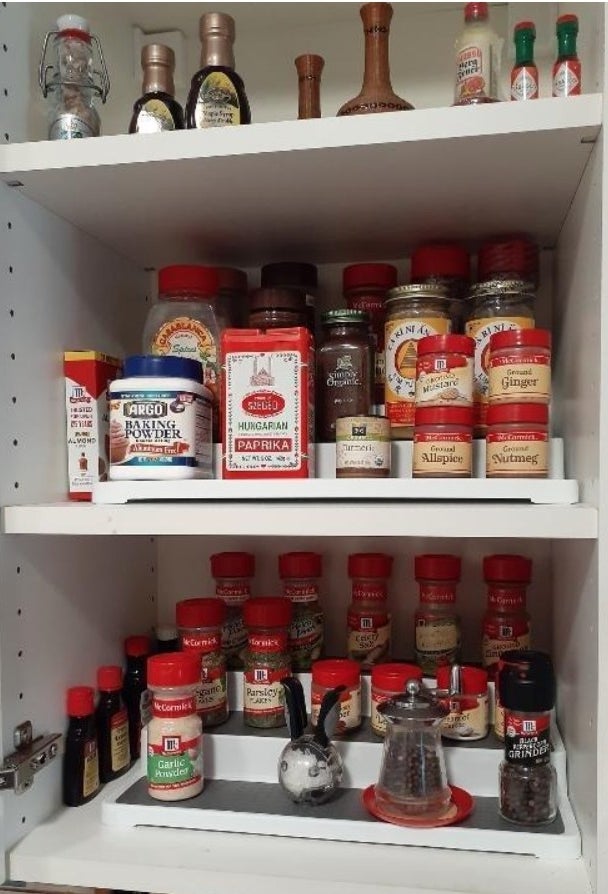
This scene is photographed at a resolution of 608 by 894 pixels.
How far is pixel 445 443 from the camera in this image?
0.78m

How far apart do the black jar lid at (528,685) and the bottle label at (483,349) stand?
261 mm

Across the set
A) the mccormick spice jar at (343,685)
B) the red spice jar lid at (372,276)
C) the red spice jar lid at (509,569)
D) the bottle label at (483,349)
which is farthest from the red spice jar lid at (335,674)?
the red spice jar lid at (372,276)

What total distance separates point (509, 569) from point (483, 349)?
0.95 ft

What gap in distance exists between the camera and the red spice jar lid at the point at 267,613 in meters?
0.92

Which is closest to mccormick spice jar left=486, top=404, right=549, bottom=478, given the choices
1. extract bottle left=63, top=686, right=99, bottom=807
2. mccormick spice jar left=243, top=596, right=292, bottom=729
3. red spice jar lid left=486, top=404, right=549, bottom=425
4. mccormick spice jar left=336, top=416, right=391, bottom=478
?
red spice jar lid left=486, top=404, right=549, bottom=425

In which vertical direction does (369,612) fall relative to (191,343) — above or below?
below

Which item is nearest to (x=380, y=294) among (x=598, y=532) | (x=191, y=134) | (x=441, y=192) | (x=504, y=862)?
(x=441, y=192)

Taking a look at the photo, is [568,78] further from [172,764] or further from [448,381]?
[172,764]

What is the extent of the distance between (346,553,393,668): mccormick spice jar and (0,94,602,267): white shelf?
421mm

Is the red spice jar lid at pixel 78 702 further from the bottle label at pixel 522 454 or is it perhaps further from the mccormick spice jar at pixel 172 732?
the bottle label at pixel 522 454

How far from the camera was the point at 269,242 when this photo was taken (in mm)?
1007

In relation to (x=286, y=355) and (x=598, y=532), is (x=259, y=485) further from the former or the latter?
(x=598, y=532)

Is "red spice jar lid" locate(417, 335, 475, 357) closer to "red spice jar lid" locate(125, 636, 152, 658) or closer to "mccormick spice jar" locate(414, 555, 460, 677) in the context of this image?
"mccormick spice jar" locate(414, 555, 460, 677)

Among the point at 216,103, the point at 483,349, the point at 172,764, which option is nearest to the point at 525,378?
the point at 483,349
